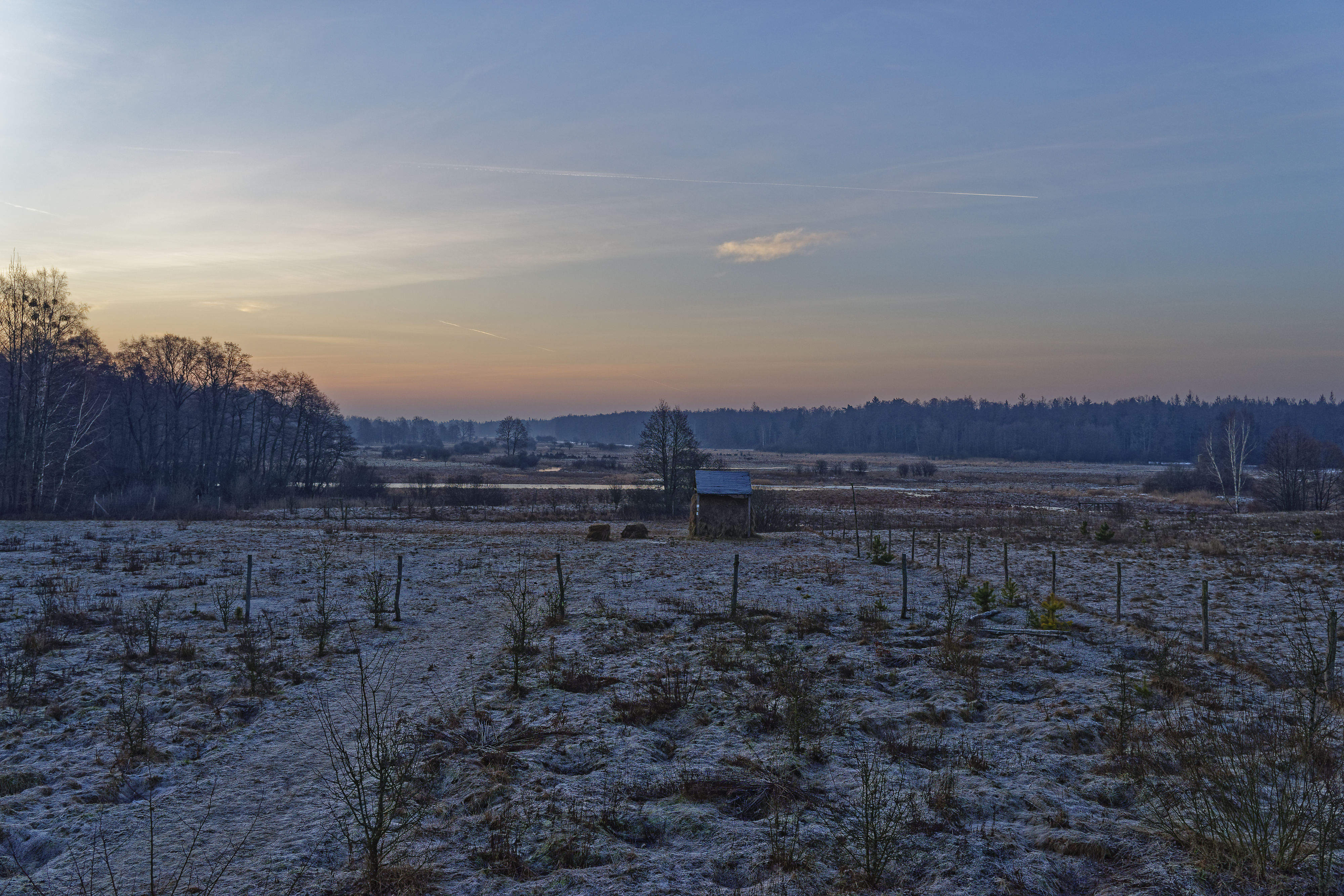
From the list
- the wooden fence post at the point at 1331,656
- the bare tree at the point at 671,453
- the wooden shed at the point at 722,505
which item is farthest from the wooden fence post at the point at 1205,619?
the bare tree at the point at 671,453

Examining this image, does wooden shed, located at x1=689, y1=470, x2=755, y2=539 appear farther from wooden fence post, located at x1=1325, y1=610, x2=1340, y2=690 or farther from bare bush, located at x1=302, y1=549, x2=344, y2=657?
wooden fence post, located at x1=1325, y1=610, x2=1340, y2=690

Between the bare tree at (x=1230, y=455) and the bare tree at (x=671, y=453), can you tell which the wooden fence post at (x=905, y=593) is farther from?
the bare tree at (x=1230, y=455)

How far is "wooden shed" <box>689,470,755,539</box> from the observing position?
118 feet

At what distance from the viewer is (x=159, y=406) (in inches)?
2426

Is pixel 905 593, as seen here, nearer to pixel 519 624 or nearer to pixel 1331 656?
pixel 1331 656

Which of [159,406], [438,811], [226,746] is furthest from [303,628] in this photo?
[159,406]

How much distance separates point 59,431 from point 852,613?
4940cm

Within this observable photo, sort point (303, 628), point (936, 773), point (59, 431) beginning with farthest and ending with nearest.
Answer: point (59, 431)
point (303, 628)
point (936, 773)

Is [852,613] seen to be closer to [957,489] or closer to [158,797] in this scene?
[158,797]

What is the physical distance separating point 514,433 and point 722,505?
111019mm

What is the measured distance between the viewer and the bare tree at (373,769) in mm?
6219

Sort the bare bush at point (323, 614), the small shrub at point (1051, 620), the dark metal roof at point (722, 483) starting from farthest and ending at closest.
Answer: the dark metal roof at point (722, 483) → the small shrub at point (1051, 620) → the bare bush at point (323, 614)

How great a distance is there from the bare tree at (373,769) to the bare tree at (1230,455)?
65.2 m

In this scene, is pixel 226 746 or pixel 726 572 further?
pixel 726 572
